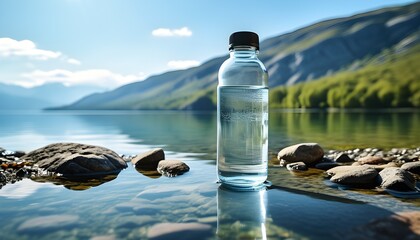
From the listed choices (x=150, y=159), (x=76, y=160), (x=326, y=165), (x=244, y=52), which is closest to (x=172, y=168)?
(x=150, y=159)

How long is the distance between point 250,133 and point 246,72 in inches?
48.0

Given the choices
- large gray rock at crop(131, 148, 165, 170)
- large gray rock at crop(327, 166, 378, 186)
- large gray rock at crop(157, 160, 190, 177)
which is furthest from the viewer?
large gray rock at crop(131, 148, 165, 170)

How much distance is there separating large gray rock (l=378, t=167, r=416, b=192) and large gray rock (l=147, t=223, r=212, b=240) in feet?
14.9

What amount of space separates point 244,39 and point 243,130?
1.76m

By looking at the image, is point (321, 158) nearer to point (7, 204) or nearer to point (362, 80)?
point (7, 204)

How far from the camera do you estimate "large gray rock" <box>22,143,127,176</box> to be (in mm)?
9711

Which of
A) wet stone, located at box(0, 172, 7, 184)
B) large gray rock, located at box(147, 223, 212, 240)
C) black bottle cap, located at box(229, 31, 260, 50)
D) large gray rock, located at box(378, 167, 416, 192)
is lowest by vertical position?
large gray rock, located at box(147, 223, 212, 240)

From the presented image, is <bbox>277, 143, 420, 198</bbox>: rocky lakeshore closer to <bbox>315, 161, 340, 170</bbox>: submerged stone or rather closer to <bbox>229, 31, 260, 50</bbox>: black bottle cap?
<bbox>315, 161, 340, 170</bbox>: submerged stone

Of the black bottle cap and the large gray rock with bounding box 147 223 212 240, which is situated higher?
the black bottle cap

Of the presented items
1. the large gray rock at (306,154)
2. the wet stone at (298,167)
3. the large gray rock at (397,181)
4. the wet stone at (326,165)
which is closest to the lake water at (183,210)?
the large gray rock at (397,181)

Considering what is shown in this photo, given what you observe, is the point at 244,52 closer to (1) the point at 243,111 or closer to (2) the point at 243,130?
(1) the point at 243,111

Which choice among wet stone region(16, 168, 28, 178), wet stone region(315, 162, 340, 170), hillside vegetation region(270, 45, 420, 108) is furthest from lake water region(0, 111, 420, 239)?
hillside vegetation region(270, 45, 420, 108)

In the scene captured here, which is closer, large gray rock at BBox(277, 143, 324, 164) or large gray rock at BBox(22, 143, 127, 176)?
large gray rock at BBox(22, 143, 127, 176)

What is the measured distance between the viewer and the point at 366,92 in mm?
148375
